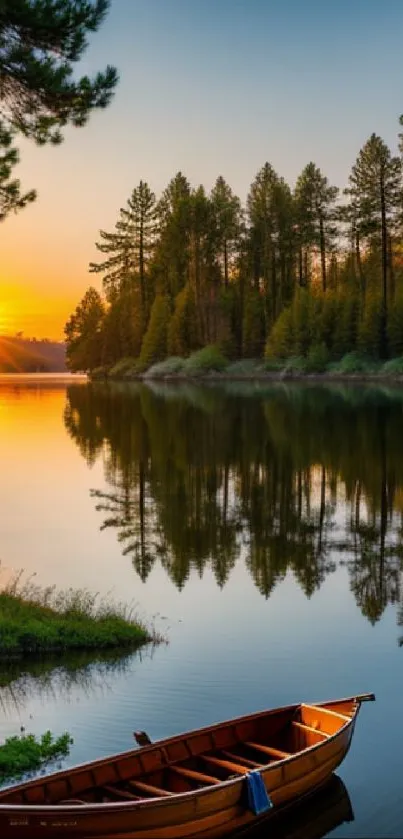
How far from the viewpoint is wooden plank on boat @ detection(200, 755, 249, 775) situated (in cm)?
1005

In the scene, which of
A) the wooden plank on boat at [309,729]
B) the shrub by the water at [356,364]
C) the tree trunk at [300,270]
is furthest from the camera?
the tree trunk at [300,270]

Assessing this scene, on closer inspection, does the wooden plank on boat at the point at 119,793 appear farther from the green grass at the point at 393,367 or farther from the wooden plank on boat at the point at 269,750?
the green grass at the point at 393,367

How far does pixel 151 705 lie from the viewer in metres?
13.7

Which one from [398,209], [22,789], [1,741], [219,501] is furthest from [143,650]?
[398,209]

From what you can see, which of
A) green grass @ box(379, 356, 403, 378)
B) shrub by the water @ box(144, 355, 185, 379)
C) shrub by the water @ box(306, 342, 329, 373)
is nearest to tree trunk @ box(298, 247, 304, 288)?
shrub by the water @ box(144, 355, 185, 379)

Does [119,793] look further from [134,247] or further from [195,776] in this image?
[134,247]

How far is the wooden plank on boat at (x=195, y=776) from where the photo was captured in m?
9.78

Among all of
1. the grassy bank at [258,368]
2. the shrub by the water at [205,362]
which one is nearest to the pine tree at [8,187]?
the grassy bank at [258,368]

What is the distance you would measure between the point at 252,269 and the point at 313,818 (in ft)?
412

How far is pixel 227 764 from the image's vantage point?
10164 millimetres

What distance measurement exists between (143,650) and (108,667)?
102 cm

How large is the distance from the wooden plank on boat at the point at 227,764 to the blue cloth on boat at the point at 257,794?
265mm

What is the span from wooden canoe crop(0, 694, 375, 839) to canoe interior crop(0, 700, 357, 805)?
10 millimetres

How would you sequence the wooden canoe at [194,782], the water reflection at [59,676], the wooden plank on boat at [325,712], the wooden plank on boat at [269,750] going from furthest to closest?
Answer: the water reflection at [59,676] < the wooden plank on boat at [325,712] < the wooden plank on boat at [269,750] < the wooden canoe at [194,782]
